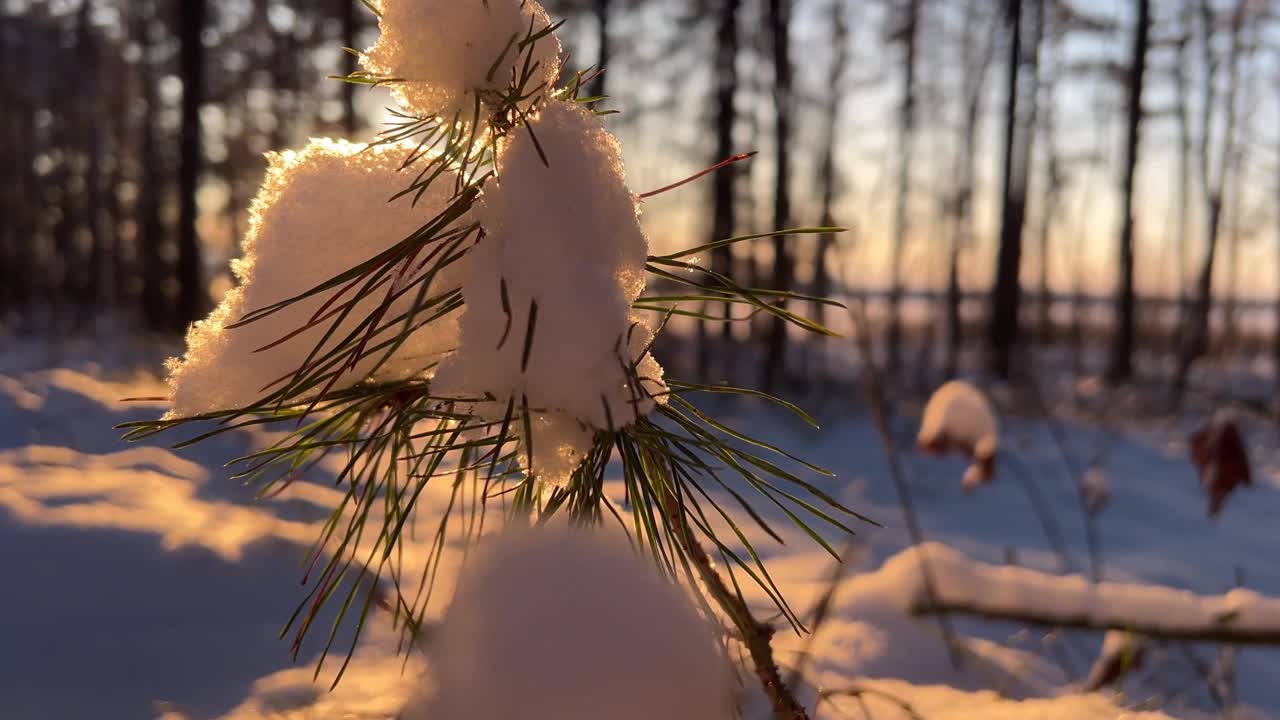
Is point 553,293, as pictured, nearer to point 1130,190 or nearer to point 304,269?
point 304,269

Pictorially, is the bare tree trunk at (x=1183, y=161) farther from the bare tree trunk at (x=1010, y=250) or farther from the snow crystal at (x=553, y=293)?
the snow crystal at (x=553, y=293)

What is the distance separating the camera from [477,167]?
2.51ft

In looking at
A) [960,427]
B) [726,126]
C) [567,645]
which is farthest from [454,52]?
[726,126]

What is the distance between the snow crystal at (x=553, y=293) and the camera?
619 mm

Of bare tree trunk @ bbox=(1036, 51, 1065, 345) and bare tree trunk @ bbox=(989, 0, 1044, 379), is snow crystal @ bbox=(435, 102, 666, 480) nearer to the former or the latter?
bare tree trunk @ bbox=(989, 0, 1044, 379)

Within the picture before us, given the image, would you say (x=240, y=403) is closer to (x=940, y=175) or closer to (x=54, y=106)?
(x=940, y=175)

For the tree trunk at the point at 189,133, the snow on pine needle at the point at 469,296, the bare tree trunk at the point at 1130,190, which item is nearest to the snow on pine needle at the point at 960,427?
the snow on pine needle at the point at 469,296

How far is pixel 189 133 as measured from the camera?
7.29 meters

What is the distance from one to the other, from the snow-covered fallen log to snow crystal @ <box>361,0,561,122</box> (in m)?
0.55

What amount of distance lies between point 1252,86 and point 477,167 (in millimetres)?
25719

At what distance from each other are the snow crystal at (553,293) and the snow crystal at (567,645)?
12 cm

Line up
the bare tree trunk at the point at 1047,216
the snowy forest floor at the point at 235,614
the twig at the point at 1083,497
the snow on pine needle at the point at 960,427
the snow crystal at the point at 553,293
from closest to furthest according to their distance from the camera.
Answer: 1. the snow crystal at the point at 553,293
2. the snowy forest floor at the point at 235,614
3. the snow on pine needle at the point at 960,427
4. the twig at the point at 1083,497
5. the bare tree trunk at the point at 1047,216

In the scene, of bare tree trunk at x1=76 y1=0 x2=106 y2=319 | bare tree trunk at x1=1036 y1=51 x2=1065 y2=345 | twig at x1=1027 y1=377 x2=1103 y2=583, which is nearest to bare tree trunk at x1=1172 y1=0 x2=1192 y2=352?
bare tree trunk at x1=1036 y1=51 x2=1065 y2=345

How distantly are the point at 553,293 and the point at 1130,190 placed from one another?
1127 cm
